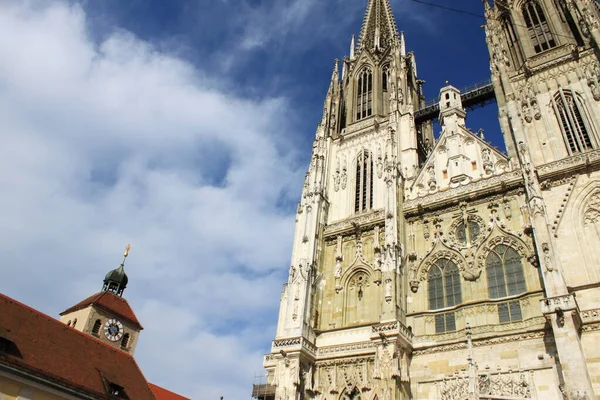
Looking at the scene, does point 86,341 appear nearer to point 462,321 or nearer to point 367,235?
point 367,235

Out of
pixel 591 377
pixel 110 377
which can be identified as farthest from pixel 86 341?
pixel 591 377

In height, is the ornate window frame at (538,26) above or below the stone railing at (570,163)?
above

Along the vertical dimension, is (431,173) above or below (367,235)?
above

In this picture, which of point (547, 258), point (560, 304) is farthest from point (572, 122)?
point (560, 304)

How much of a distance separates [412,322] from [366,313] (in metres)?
2.17

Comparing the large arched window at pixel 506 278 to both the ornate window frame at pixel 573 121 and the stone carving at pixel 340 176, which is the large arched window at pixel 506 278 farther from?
the stone carving at pixel 340 176

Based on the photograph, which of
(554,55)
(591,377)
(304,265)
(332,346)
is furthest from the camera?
(554,55)

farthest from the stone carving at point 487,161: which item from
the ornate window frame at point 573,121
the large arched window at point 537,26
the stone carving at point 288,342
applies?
the stone carving at point 288,342

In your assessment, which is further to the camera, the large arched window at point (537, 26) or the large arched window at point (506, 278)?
the large arched window at point (537, 26)

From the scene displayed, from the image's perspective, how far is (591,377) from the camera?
1457cm

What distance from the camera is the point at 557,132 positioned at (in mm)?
21000

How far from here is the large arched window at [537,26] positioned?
82.3 feet

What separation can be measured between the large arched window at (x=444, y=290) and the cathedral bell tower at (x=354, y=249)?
1.26 m

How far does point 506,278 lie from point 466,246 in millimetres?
2193
